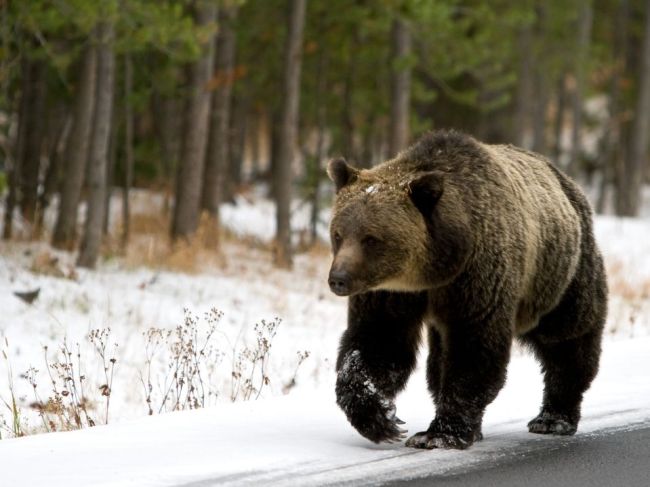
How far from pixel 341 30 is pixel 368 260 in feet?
Result: 54.1

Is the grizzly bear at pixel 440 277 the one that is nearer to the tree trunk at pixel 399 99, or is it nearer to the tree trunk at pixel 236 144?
the tree trunk at pixel 399 99

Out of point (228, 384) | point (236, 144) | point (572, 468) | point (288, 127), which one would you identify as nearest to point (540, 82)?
point (236, 144)

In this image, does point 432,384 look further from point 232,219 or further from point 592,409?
point 232,219

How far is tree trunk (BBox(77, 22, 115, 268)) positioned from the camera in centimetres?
1430

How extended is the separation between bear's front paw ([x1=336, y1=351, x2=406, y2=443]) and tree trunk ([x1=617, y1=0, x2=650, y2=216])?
93.8 feet

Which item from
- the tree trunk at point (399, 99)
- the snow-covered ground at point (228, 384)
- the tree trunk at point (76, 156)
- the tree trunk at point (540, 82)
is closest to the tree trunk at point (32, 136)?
the tree trunk at point (76, 156)

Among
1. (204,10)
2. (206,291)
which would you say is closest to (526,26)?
(204,10)

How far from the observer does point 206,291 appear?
583 inches

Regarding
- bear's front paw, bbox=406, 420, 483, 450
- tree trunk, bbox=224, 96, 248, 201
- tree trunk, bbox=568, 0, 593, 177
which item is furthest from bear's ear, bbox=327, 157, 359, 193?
tree trunk, bbox=568, 0, 593, 177

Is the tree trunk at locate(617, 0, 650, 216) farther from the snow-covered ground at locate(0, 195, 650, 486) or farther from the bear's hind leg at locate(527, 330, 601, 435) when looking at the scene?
the bear's hind leg at locate(527, 330, 601, 435)

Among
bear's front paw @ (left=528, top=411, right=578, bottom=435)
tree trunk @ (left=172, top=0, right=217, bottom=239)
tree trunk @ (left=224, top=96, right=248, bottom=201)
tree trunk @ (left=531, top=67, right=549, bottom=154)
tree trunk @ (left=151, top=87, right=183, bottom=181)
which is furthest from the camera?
tree trunk @ (left=531, top=67, right=549, bottom=154)

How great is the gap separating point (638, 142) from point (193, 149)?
2000 cm

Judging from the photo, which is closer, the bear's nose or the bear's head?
the bear's nose

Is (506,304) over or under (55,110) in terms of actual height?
under
